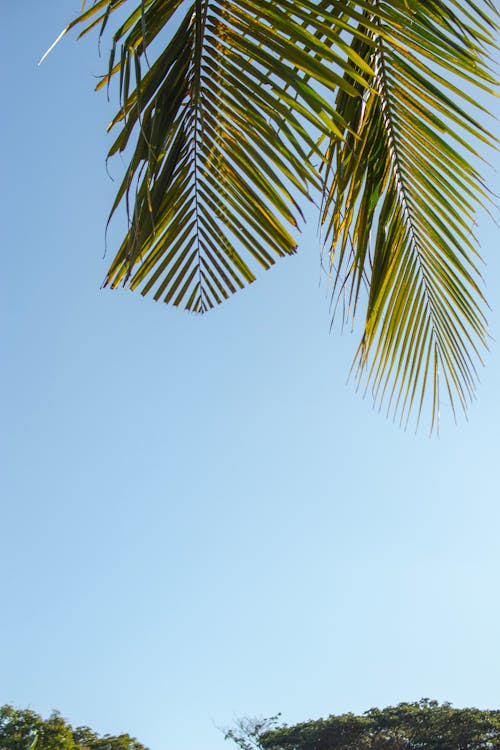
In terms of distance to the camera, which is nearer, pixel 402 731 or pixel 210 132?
pixel 210 132

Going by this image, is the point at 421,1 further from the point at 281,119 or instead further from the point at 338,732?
the point at 338,732

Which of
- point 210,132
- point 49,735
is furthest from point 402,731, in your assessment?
point 210,132

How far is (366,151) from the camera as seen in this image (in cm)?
164

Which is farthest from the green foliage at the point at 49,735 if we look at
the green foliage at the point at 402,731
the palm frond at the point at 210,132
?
the palm frond at the point at 210,132

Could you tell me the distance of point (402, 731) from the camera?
86.6ft

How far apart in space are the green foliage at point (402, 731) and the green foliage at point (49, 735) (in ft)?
21.0

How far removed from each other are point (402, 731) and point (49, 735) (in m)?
13.1

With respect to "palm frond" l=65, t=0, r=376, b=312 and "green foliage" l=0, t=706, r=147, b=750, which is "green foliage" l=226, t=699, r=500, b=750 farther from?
"palm frond" l=65, t=0, r=376, b=312

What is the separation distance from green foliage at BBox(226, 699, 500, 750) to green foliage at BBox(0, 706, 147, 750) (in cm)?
641

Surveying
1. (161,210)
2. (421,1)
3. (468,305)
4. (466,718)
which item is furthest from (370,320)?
(466,718)

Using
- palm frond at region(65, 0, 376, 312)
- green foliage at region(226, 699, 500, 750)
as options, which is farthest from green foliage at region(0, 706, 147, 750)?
palm frond at region(65, 0, 376, 312)

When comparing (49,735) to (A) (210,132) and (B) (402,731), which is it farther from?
(A) (210,132)

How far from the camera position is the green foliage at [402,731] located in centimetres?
2458

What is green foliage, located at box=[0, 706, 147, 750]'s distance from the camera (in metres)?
24.3
